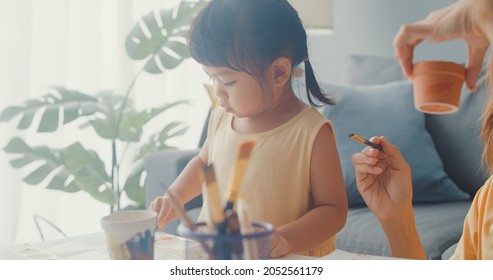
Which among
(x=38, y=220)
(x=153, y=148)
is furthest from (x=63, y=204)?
(x=153, y=148)

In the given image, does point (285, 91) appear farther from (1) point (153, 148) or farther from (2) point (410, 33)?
→ (1) point (153, 148)

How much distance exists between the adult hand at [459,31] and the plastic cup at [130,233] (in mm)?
255

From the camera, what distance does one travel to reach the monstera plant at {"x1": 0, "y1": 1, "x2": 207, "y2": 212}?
685 mm

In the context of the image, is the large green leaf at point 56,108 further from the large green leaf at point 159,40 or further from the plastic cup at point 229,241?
the plastic cup at point 229,241

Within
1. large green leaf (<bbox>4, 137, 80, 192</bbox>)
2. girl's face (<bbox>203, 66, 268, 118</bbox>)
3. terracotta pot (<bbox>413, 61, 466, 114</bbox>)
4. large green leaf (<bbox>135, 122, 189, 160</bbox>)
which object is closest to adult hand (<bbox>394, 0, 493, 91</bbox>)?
terracotta pot (<bbox>413, 61, 466, 114</bbox>)

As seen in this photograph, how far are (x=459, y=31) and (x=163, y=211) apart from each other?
1.03 feet

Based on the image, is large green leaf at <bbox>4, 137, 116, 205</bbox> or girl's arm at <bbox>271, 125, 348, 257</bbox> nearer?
girl's arm at <bbox>271, 125, 348, 257</bbox>

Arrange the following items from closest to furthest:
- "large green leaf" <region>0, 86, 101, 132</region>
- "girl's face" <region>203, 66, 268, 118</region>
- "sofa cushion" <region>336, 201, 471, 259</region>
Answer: "girl's face" <region>203, 66, 268, 118</region> < "sofa cushion" <region>336, 201, 471, 259</region> < "large green leaf" <region>0, 86, 101, 132</region>

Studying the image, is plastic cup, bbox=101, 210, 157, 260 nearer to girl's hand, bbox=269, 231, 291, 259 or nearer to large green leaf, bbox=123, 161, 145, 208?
girl's hand, bbox=269, 231, 291, 259

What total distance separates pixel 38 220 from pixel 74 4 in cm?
37

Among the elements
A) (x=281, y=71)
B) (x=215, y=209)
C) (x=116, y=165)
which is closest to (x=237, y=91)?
(x=281, y=71)

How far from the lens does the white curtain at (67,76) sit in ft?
2.48

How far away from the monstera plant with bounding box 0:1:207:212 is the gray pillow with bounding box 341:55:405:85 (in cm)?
22

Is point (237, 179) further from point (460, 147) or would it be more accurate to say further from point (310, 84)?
point (460, 147)
